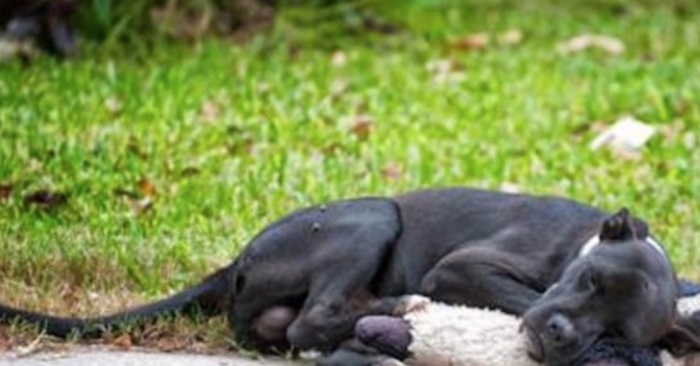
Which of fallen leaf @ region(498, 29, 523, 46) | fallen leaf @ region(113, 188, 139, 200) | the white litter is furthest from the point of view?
fallen leaf @ region(498, 29, 523, 46)

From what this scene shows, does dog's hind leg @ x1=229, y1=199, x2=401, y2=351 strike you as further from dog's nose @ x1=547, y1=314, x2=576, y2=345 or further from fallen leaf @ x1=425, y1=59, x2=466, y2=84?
fallen leaf @ x1=425, y1=59, x2=466, y2=84

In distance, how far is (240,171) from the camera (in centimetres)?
884

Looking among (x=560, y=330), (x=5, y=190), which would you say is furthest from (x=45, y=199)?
(x=560, y=330)

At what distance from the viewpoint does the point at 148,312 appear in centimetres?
632

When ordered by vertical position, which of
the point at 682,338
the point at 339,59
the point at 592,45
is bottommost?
the point at 592,45

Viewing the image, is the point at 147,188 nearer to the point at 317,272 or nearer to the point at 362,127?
the point at 362,127

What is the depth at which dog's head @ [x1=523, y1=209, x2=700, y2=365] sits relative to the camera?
18.2ft

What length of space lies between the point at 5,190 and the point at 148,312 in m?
1.90

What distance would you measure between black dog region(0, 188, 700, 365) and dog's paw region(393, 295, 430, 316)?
81 millimetres

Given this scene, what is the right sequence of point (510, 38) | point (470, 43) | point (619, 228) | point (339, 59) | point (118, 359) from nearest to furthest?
point (619, 228)
point (118, 359)
point (339, 59)
point (470, 43)
point (510, 38)

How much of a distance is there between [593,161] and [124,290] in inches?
132

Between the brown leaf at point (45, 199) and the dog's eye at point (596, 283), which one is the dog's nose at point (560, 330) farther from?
the brown leaf at point (45, 199)

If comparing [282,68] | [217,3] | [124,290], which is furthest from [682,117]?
[124,290]

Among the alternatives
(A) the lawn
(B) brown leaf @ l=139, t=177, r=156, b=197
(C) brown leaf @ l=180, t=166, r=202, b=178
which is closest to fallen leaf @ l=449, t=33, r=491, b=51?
(A) the lawn
